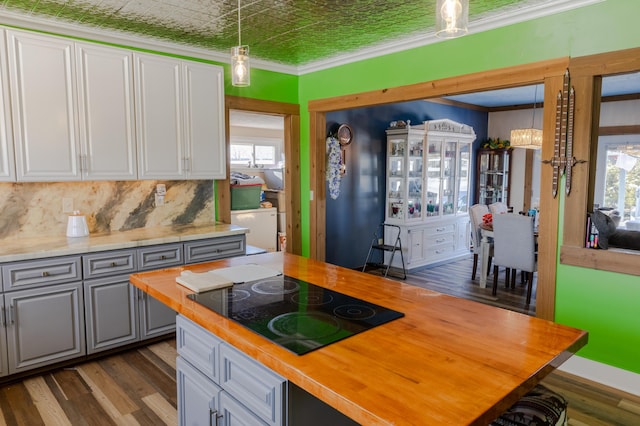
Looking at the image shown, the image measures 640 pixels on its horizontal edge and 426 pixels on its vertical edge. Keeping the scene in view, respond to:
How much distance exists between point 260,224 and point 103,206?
2.59 metres

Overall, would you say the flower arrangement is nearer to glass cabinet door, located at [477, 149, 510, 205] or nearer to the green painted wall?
glass cabinet door, located at [477, 149, 510, 205]

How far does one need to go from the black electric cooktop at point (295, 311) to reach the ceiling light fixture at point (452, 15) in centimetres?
109

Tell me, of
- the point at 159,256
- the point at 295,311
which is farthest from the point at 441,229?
the point at 295,311

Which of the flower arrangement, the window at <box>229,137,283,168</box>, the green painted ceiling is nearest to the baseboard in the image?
the green painted ceiling

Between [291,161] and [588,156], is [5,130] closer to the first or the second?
[291,161]

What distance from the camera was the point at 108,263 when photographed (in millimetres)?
3133

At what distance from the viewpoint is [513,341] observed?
56.5 inches

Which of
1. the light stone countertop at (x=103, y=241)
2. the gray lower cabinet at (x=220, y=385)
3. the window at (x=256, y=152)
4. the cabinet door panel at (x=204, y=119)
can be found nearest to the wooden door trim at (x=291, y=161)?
the cabinet door panel at (x=204, y=119)

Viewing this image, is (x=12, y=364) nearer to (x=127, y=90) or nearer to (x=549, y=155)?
(x=127, y=90)

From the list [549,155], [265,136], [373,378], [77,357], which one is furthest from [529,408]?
[265,136]

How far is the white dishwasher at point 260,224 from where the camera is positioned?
5824 mm

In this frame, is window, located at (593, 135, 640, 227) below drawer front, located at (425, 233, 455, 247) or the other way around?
the other way around

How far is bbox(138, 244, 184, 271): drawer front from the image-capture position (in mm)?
3293

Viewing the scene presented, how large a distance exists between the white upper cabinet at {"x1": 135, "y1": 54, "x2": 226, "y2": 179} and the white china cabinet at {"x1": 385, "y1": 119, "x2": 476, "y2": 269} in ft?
9.21
